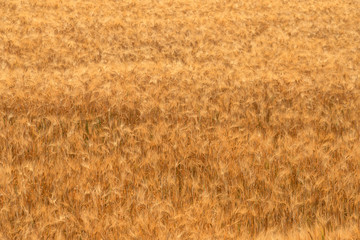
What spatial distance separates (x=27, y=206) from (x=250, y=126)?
2.18 metres

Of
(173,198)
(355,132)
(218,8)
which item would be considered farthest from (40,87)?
(218,8)

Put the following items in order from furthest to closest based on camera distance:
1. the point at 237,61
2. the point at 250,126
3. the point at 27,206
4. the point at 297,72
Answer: the point at 237,61
the point at 297,72
the point at 250,126
the point at 27,206

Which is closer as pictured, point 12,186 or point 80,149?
point 12,186

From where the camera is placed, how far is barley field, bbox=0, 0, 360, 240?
2.29 m

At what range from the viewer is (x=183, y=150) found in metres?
3.10

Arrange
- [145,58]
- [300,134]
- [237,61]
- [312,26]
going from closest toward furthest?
[300,134]
[237,61]
[145,58]
[312,26]

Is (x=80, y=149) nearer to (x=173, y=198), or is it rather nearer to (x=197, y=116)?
(x=173, y=198)

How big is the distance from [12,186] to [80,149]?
72 cm

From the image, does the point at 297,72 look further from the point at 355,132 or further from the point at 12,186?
the point at 12,186

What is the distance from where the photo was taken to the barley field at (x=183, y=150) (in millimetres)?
2285

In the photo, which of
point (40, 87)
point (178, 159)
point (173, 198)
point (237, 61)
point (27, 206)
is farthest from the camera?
point (237, 61)

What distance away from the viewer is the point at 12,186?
2508 mm

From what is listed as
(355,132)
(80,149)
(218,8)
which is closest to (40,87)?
(80,149)

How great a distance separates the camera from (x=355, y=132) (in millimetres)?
3527
